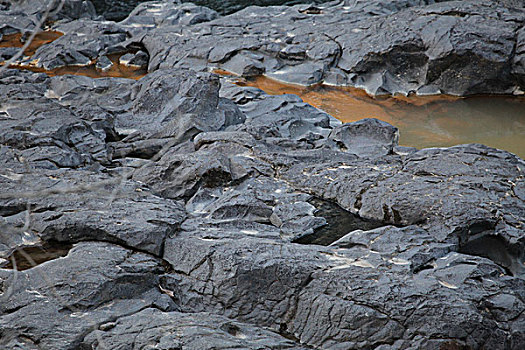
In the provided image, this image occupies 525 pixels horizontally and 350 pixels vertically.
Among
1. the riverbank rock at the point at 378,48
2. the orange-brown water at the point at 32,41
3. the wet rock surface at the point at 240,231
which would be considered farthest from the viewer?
the orange-brown water at the point at 32,41

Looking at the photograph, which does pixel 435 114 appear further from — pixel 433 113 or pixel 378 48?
pixel 378 48

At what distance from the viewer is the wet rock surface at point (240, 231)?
97.0 inches

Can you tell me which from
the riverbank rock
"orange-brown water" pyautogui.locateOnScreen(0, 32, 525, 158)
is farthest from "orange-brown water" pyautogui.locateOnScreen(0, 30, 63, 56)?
"orange-brown water" pyautogui.locateOnScreen(0, 32, 525, 158)

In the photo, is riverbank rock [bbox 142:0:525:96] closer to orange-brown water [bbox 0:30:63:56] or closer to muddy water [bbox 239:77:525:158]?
muddy water [bbox 239:77:525:158]

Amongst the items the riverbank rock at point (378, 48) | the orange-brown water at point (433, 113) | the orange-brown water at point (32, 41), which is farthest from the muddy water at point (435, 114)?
the orange-brown water at point (32, 41)

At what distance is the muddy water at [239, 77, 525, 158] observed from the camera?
5.38m

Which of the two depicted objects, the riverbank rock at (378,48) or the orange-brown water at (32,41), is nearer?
the riverbank rock at (378,48)

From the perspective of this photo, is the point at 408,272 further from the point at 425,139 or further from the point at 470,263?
the point at 425,139

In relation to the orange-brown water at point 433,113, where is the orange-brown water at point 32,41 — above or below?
below

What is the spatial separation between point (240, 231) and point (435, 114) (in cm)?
347

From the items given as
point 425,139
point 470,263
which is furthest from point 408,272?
point 425,139

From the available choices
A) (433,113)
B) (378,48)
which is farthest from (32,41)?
(433,113)

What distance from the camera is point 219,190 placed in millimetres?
3783

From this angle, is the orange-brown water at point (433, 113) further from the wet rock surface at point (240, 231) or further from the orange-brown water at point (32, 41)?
the orange-brown water at point (32, 41)
